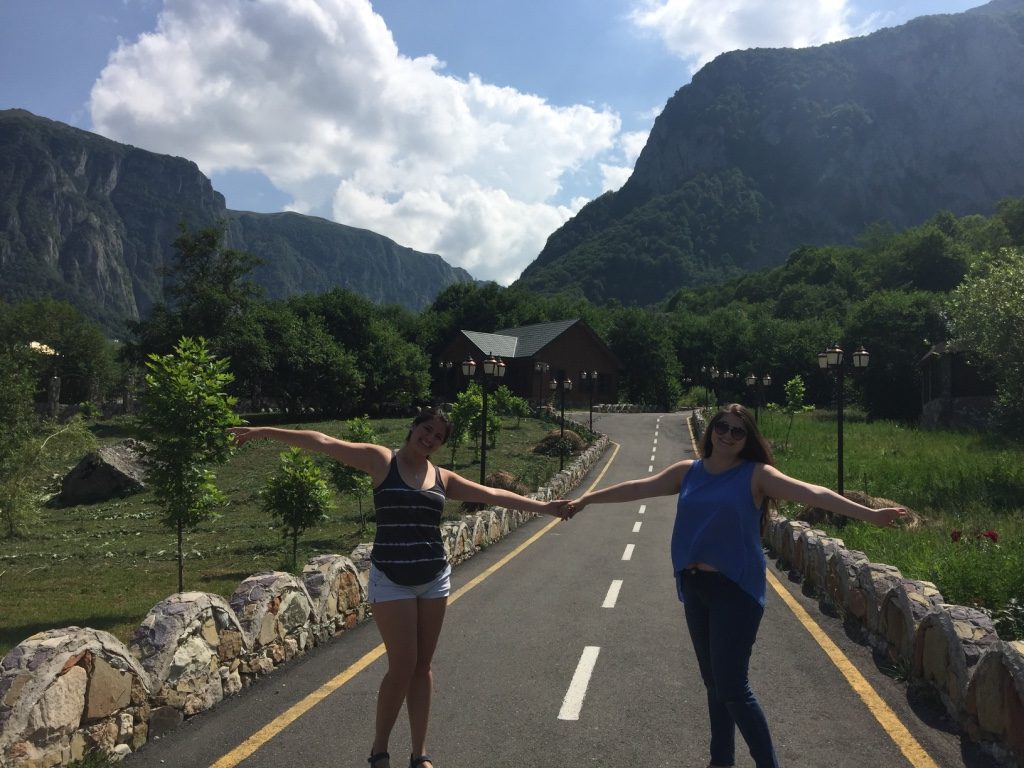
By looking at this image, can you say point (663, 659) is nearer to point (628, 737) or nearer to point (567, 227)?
point (628, 737)

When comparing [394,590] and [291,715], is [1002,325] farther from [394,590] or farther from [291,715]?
[394,590]

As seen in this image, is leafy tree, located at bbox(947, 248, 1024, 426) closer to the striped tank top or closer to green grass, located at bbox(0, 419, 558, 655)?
green grass, located at bbox(0, 419, 558, 655)

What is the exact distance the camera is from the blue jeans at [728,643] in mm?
3789

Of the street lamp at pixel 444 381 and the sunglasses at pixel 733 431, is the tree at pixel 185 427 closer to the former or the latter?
the sunglasses at pixel 733 431

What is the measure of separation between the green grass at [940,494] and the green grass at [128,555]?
1061cm

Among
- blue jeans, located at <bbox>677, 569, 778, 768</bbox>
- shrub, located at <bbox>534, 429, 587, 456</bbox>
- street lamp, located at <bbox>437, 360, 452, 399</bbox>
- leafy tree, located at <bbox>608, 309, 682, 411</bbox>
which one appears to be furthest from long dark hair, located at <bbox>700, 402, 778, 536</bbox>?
leafy tree, located at <bbox>608, 309, 682, 411</bbox>

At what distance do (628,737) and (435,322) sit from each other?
83373 millimetres

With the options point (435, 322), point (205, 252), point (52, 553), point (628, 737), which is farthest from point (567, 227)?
point (628, 737)

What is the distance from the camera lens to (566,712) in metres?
5.94

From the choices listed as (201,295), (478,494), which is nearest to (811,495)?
(478,494)

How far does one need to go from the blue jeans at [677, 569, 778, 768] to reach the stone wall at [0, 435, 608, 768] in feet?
12.4

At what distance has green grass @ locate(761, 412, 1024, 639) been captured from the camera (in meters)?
9.22

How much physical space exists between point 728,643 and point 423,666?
174 cm

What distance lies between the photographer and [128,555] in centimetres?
1889
